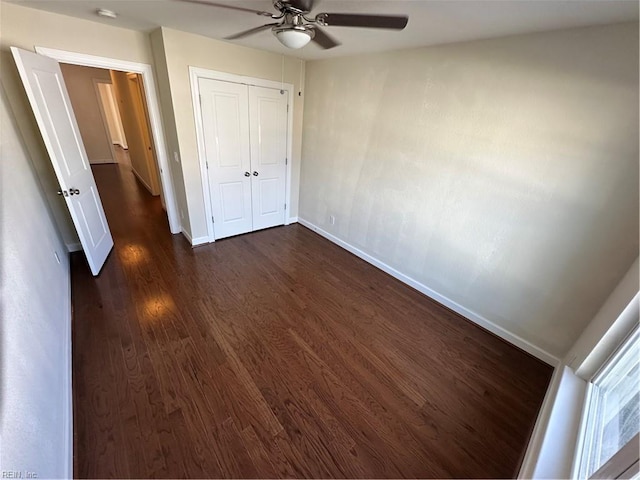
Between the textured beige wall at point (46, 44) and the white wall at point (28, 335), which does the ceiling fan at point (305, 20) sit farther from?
the textured beige wall at point (46, 44)

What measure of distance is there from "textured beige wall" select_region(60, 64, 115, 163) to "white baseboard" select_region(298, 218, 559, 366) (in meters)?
7.42


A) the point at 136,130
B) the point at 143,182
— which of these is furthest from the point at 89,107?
the point at 143,182

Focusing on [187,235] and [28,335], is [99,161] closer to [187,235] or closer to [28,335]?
[187,235]

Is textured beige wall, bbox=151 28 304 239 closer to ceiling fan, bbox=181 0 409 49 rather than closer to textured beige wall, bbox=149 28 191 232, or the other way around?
textured beige wall, bbox=149 28 191 232

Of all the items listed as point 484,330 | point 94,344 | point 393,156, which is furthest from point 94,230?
point 484,330

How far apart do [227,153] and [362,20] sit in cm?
233

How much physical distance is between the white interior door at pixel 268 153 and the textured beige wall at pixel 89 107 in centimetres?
584

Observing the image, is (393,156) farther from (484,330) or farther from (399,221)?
(484,330)

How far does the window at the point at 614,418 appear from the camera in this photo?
2.79 feet

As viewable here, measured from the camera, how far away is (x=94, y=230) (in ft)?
8.92

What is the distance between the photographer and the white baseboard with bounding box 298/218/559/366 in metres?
2.09

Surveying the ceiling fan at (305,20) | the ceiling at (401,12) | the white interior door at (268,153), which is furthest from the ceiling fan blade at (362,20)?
the white interior door at (268,153)

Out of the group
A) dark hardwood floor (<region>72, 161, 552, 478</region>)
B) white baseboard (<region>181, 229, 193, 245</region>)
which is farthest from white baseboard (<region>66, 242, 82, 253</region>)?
white baseboard (<region>181, 229, 193, 245</region>)

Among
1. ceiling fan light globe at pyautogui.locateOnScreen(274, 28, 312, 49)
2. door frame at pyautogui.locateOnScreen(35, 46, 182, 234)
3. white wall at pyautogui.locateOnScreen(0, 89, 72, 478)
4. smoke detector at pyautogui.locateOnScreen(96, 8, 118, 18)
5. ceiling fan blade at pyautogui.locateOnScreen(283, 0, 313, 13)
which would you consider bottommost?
white wall at pyautogui.locateOnScreen(0, 89, 72, 478)
